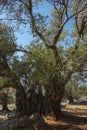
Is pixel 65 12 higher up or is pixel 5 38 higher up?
pixel 65 12

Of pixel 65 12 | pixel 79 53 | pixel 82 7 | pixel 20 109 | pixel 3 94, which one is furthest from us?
pixel 3 94

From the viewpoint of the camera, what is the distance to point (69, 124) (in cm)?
1770

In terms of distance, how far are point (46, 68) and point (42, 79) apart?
617 mm

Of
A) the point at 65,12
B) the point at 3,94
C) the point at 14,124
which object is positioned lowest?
the point at 3,94

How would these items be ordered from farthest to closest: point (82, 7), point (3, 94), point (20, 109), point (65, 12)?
1. point (3, 94)
2. point (20, 109)
3. point (82, 7)
4. point (65, 12)

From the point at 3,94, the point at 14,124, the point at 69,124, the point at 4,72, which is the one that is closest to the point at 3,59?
the point at 4,72

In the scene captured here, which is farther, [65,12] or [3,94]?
[3,94]

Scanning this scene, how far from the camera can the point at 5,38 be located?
15.2 metres

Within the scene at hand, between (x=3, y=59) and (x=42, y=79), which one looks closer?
(x=42, y=79)

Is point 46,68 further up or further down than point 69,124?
further up

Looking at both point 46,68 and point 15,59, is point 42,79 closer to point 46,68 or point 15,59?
point 46,68

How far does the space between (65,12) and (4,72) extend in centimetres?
523

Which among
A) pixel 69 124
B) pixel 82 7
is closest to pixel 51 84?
pixel 69 124

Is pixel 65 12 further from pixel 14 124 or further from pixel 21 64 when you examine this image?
pixel 14 124
